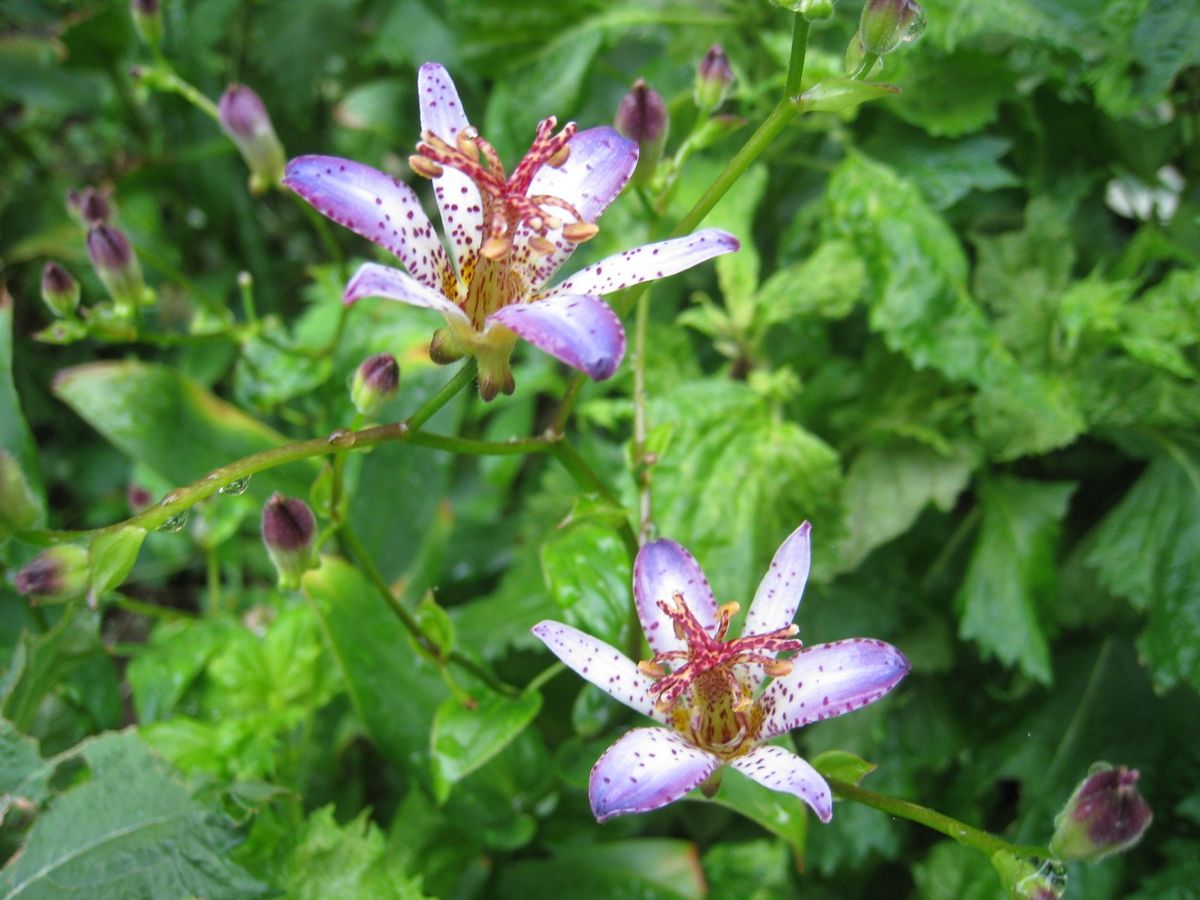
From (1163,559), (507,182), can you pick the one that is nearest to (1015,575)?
(1163,559)

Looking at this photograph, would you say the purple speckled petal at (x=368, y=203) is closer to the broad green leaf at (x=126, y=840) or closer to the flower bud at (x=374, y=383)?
the flower bud at (x=374, y=383)

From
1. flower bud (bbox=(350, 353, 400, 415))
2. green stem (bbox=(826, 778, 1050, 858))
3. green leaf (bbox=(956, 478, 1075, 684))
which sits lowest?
green leaf (bbox=(956, 478, 1075, 684))

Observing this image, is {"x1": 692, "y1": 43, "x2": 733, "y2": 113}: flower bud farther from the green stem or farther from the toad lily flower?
the green stem

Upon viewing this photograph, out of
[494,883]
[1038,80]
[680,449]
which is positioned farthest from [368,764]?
[1038,80]

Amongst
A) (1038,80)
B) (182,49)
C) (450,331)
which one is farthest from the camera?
(182,49)

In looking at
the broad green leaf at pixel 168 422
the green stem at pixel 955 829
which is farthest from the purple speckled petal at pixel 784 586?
the broad green leaf at pixel 168 422

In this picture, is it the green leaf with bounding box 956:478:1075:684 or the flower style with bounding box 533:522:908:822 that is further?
the green leaf with bounding box 956:478:1075:684

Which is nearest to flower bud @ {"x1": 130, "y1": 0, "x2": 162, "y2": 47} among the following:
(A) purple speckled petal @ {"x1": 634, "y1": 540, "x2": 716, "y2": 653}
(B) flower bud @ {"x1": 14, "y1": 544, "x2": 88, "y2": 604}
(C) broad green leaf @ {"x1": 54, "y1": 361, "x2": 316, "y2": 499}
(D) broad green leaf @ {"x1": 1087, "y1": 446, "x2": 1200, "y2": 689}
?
(C) broad green leaf @ {"x1": 54, "y1": 361, "x2": 316, "y2": 499}

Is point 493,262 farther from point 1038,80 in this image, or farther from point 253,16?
point 253,16
